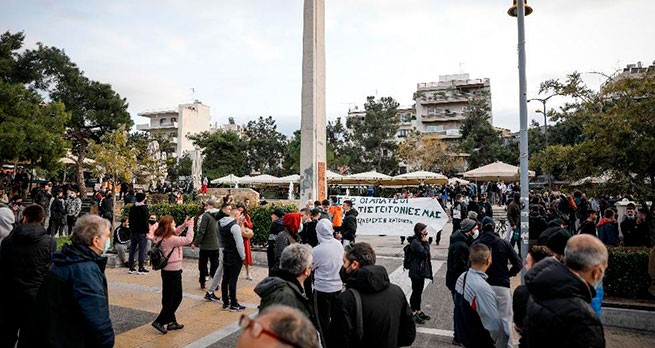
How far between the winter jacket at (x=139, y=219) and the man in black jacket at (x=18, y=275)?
18.6 feet

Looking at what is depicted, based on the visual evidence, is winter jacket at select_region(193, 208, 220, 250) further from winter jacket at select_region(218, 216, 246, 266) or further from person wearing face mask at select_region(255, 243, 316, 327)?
person wearing face mask at select_region(255, 243, 316, 327)

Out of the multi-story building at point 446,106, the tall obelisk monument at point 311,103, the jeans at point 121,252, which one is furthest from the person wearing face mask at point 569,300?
the multi-story building at point 446,106

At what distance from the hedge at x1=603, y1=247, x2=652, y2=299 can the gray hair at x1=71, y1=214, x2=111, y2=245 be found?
24.2ft

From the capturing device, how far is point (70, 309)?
3055 mm

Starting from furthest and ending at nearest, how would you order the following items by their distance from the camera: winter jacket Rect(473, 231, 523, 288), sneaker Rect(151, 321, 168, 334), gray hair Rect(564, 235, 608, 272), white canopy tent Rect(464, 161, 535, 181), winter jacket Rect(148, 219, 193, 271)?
white canopy tent Rect(464, 161, 535, 181) → winter jacket Rect(148, 219, 193, 271) → sneaker Rect(151, 321, 168, 334) → winter jacket Rect(473, 231, 523, 288) → gray hair Rect(564, 235, 608, 272)

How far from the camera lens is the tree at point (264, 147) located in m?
53.3

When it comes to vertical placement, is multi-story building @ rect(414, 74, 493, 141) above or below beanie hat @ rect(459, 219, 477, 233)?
above

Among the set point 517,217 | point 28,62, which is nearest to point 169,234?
point 517,217

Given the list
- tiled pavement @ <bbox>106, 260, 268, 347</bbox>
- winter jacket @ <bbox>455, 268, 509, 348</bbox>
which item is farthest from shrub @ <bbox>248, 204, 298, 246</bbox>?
winter jacket @ <bbox>455, 268, 509, 348</bbox>

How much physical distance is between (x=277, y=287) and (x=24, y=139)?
19.2 meters

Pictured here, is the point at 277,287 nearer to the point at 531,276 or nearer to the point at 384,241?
the point at 531,276

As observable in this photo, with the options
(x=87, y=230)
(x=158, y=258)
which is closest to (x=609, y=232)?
(x=158, y=258)

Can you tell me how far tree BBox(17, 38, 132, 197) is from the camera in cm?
2886

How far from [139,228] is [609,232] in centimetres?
1076
